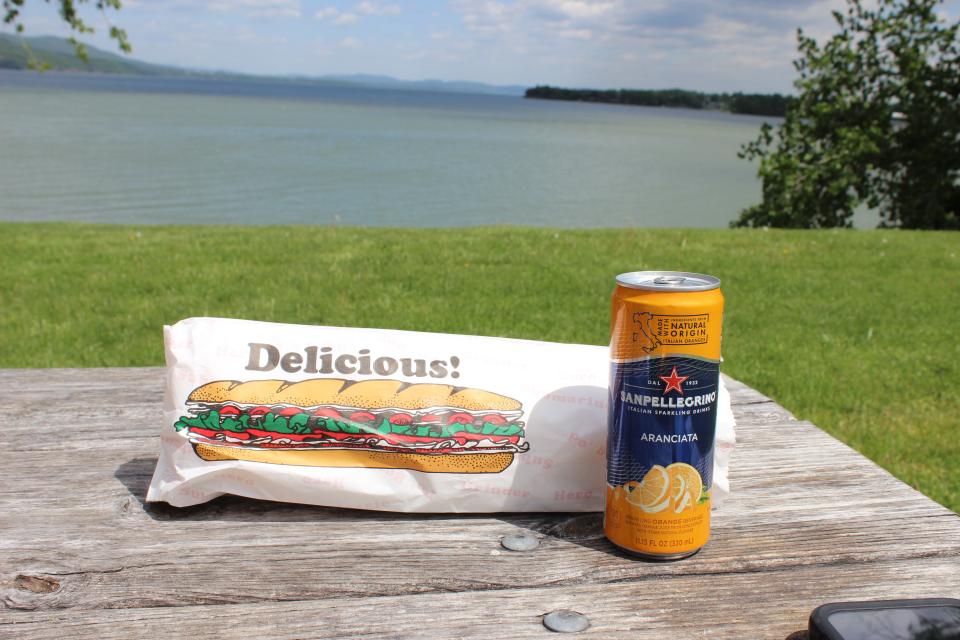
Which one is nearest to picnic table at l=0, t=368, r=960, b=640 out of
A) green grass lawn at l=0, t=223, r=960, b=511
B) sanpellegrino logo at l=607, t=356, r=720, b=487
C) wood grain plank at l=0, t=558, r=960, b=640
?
wood grain plank at l=0, t=558, r=960, b=640

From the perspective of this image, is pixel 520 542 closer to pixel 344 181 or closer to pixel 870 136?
pixel 870 136

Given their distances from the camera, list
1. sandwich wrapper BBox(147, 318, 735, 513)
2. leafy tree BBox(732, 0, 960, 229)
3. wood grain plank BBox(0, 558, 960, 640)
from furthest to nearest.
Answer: leafy tree BBox(732, 0, 960, 229) → sandwich wrapper BBox(147, 318, 735, 513) → wood grain plank BBox(0, 558, 960, 640)

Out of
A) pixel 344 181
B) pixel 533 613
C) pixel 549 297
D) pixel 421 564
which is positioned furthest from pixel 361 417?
pixel 344 181

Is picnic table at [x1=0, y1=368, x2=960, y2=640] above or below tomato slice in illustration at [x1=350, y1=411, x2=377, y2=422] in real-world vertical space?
below

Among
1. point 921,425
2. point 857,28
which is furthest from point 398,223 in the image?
point 921,425

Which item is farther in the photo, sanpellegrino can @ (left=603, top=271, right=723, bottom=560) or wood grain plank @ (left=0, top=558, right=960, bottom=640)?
sanpellegrino can @ (left=603, top=271, right=723, bottom=560)

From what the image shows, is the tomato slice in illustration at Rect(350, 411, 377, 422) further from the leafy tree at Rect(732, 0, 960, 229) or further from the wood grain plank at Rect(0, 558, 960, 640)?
the leafy tree at Rect(732, 0, 960, 229)
